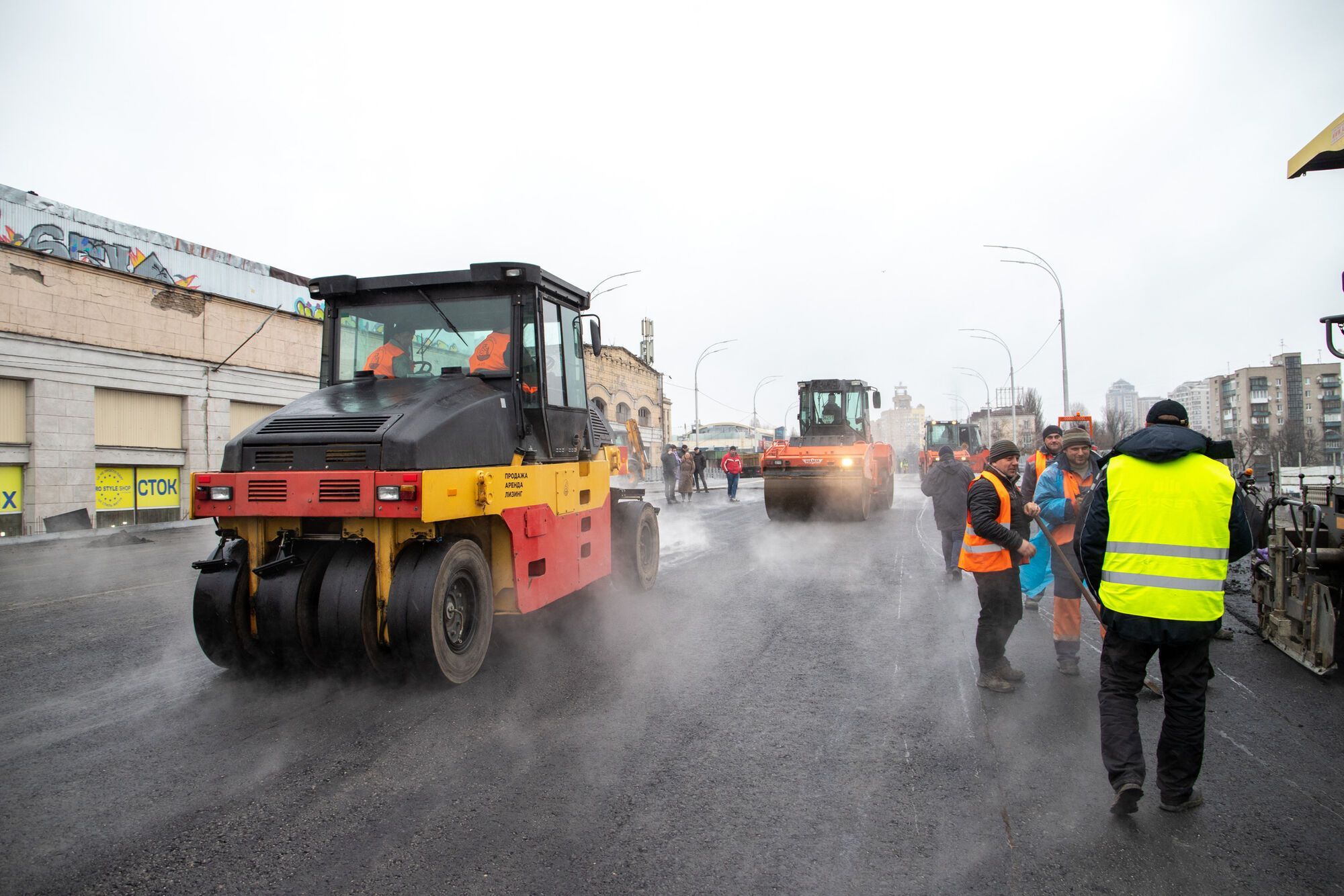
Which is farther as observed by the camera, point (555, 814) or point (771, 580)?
point (771, 580)

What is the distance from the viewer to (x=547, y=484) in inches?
222

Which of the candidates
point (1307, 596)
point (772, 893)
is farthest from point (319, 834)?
point (1307, 596)

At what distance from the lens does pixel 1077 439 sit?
557 cm

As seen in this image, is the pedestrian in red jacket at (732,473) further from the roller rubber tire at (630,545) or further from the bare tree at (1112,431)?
the bare tree at (1112,431)

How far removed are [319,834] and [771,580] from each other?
6282mm

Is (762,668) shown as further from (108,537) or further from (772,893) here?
(108,537)

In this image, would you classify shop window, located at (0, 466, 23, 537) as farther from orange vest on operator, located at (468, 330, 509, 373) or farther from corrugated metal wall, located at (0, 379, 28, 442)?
orange vest on operator, located at (468, 330, 509, 373)

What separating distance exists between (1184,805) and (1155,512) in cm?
120

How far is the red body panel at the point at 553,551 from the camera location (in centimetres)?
522

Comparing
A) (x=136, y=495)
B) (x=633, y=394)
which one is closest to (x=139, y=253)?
(x=136, y=495)

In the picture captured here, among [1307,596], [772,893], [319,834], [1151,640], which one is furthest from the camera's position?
[1307,596]

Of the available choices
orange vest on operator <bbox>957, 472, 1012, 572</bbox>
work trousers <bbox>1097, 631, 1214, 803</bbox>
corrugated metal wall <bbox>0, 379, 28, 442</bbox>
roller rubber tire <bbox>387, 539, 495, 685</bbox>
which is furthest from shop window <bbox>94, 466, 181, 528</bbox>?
work trousers <bbox>1097, 631, 1214, 803</bbox>

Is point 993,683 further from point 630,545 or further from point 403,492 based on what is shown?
point 630,545

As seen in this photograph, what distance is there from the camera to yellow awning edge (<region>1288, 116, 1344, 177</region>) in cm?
491
